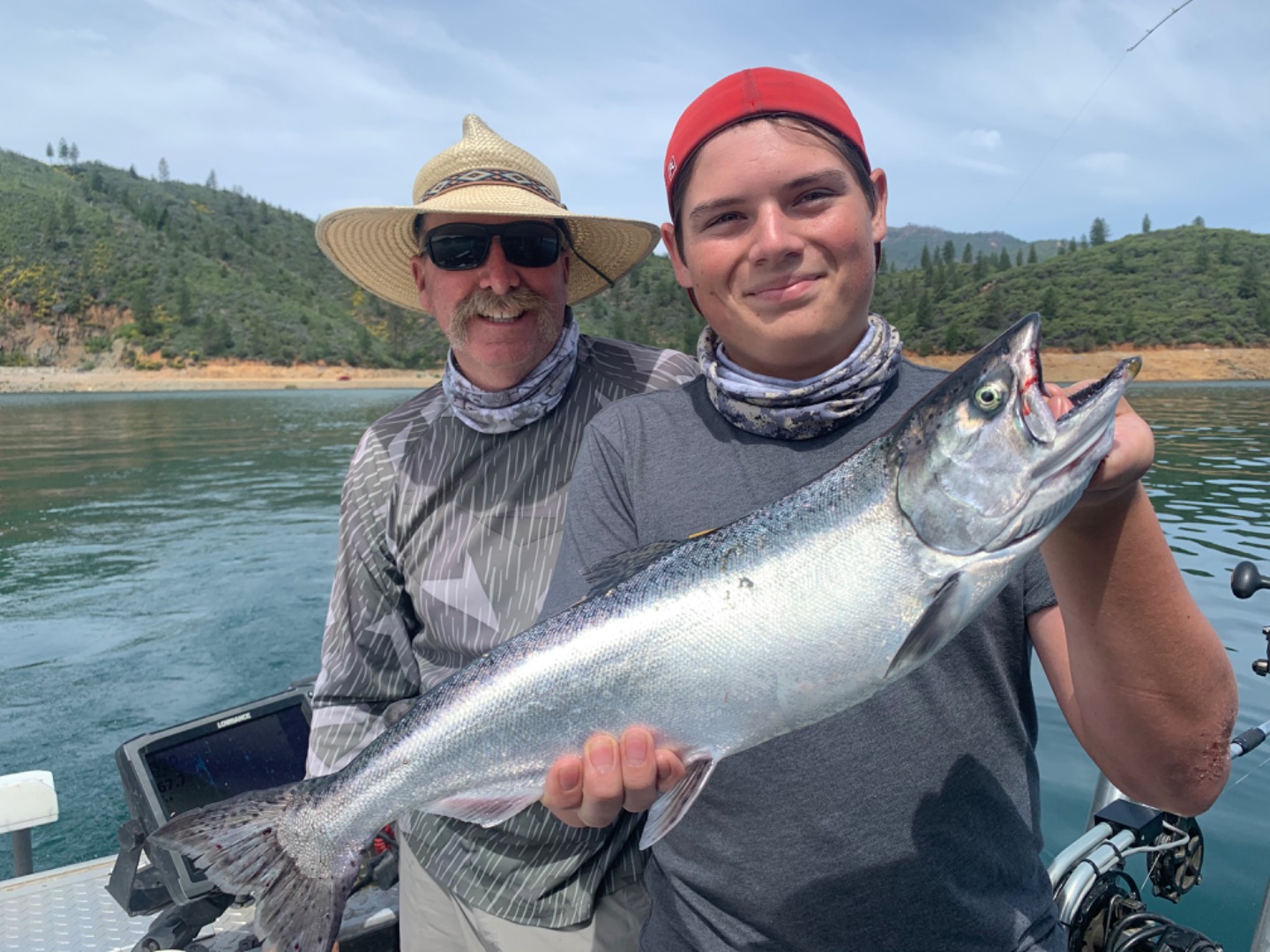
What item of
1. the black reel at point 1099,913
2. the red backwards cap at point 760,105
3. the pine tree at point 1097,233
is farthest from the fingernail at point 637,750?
the pine tree at point 1097,233

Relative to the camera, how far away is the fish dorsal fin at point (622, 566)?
2.13 metres

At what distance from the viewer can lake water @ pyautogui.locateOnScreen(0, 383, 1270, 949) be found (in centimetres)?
656

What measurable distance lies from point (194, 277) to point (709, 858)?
143334 millimetres

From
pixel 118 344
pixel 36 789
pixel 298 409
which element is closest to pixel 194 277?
pixel 118 344

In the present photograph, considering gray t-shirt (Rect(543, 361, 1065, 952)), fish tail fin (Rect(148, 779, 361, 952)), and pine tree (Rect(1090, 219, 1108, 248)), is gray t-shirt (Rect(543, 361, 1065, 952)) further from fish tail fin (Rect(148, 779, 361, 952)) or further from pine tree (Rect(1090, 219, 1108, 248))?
pine tree (Rect(1090, 219, 1108, 248))

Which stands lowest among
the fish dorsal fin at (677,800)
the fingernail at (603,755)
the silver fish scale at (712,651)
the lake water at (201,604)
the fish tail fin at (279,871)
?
the lake water at (201,604)

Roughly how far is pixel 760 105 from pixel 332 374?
356ft

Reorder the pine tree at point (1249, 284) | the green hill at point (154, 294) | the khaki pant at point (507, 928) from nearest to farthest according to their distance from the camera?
the khaki pant at point (507, 928) < the pine tree at point (1249, 284) < the green hill at point (154, 294)

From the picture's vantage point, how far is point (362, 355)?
4373 inches

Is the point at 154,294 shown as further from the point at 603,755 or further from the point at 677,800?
the point at 677,800

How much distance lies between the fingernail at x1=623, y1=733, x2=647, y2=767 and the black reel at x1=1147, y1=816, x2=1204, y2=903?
2873 millimetres

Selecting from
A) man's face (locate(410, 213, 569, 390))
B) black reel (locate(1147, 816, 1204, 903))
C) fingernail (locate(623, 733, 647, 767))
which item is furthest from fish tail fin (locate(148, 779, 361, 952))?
black reel (locate(1147, 816, 1204, 903))

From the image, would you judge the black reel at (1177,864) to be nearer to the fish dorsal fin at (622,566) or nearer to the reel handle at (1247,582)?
the reel handle at (1247,582)

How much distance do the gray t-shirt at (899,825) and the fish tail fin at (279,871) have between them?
1128 millimetres
